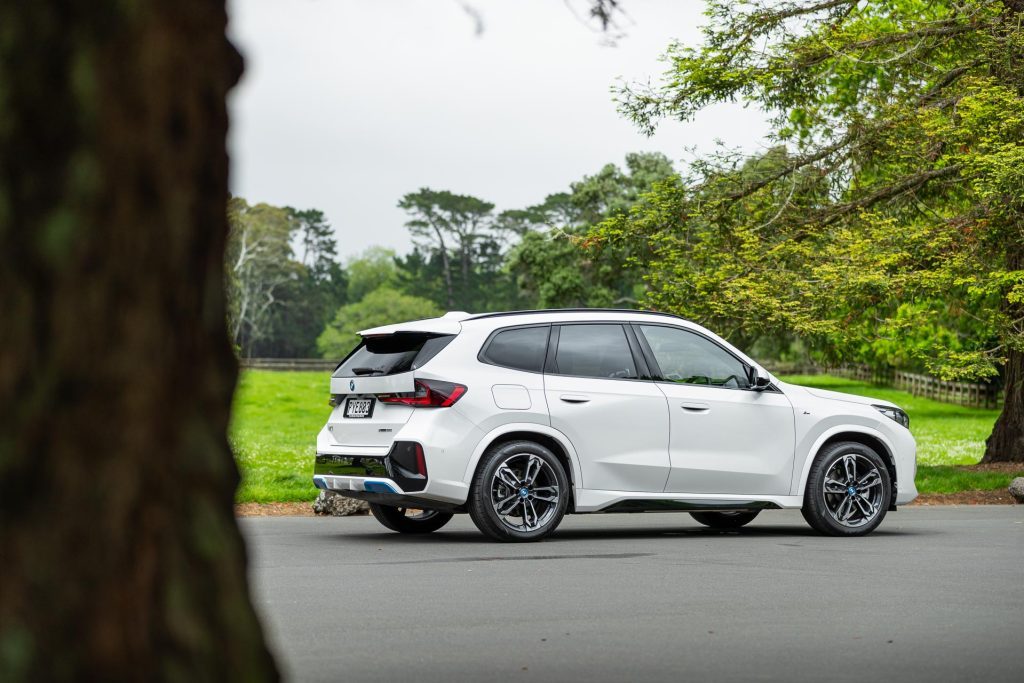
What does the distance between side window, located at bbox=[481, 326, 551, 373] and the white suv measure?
1cm

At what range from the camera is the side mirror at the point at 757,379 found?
12258mm

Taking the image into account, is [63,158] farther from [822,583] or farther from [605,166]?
[605,166]

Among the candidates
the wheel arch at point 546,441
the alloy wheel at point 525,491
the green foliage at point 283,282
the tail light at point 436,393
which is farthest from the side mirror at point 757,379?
the green foliage at point 283,282

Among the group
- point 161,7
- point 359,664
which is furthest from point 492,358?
point 161,7

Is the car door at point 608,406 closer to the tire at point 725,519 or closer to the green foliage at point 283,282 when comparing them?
the tire at point 725,519

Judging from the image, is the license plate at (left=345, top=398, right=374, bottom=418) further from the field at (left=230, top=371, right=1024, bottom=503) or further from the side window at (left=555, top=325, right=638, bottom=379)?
the side window at (left=555, top=325, right=638, bottom=379)

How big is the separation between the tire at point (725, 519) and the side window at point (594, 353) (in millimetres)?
2420

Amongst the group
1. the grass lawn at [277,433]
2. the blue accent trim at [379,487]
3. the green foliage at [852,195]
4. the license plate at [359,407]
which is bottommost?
the grass lawn at [277,433]

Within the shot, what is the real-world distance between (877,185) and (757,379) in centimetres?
1135

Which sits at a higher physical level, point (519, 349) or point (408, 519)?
point (519, 349)

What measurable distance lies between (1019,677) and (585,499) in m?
5.72

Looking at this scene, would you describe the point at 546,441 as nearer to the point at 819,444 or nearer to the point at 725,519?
the point at 819,444

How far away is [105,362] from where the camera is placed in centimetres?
263

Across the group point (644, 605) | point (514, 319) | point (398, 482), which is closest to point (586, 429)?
point (514, 319)
